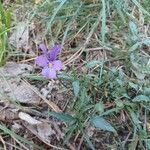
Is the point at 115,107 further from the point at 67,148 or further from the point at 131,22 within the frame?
the point at 131,22

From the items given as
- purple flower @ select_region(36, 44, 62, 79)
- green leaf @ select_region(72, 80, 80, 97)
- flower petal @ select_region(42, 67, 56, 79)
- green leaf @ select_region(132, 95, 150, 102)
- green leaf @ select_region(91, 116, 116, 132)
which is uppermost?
purple flower @ select_region(36, 44, 62, 79)

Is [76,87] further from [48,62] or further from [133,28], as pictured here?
[133,28]

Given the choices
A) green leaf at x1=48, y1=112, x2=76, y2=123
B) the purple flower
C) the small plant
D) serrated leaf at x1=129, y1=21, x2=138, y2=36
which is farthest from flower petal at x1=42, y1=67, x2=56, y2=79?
serrated leaf at x1=129, y1=21, x2=138, y2=36

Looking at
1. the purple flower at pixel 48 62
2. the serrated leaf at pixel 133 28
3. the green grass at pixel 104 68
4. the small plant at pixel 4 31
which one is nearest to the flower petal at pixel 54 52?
the purple flower at pixel 48 62

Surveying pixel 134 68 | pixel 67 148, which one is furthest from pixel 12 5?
pixel 67 148

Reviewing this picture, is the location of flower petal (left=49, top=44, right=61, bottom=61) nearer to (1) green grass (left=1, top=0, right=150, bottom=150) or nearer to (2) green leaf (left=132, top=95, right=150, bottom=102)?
(1) green grass (left=1, top=0, right=150, bottom=150)

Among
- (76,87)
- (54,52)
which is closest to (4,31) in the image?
(54,52)

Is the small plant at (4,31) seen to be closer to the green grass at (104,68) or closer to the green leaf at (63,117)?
A: the green grass at (104,68)

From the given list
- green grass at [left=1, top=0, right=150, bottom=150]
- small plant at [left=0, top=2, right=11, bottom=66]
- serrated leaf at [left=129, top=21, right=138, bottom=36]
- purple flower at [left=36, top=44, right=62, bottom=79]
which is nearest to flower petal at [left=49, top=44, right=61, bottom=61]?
purple flower at [left=36, top=44, right=62, bottom=79]

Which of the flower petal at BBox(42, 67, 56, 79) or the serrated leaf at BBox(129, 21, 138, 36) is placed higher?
the serrated leaf at BBox(129, 21, 138, 36)

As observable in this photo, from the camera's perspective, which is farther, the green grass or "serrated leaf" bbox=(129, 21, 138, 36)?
"serrated leaf" bbox=(129, 21, 138, 36)
